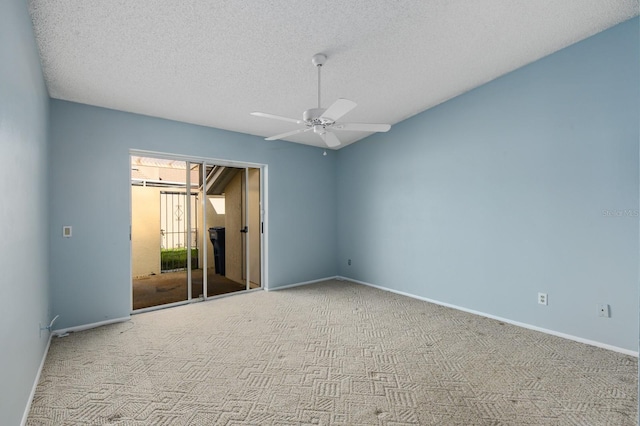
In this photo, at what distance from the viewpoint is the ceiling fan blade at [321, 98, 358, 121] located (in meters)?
2.36

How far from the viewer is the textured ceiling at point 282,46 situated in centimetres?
223

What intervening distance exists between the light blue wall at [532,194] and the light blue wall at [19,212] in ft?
14.4

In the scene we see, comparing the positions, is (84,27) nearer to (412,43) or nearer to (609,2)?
(412,43)

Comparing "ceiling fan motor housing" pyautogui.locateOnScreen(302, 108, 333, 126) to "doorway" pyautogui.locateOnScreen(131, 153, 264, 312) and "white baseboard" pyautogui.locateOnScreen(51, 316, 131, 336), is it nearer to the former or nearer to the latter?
"doorway" pyautogui.locateOnScreen(131, 153, 264, 312)

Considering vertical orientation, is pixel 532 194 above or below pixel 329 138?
below

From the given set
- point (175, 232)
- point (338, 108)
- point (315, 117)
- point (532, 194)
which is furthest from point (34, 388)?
point (532, 194)

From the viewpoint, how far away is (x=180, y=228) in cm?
445

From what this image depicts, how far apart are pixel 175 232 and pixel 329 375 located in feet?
10.4

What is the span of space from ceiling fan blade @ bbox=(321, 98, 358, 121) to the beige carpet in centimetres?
219

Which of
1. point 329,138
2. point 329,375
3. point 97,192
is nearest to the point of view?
point 329,375

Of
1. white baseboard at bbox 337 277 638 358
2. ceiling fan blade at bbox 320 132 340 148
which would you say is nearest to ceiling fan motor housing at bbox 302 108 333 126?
ceiling fan blade at bbox 320 132 340 148

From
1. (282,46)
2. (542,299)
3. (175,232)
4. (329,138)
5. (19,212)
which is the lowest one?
(542,299)

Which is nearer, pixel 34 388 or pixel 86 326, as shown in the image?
pixel 34 388

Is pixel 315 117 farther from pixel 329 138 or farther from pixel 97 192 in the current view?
pixel 97 192
